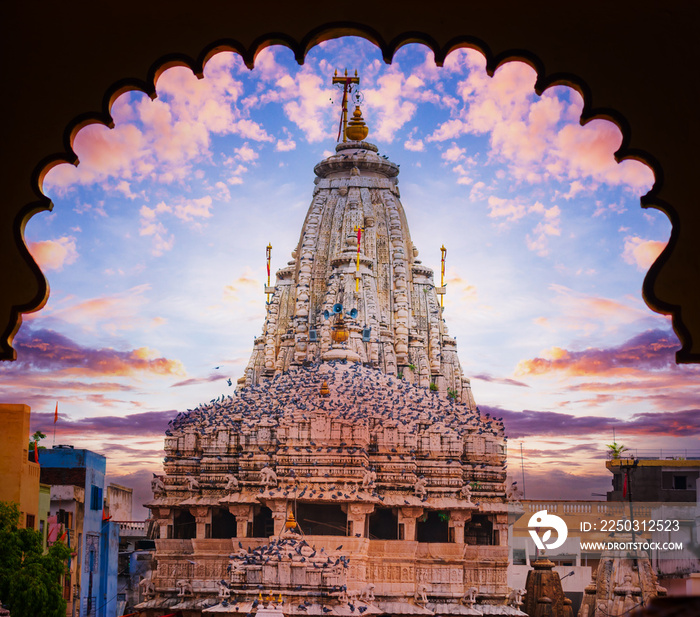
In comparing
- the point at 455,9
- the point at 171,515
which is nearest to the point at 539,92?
the point at 455,9

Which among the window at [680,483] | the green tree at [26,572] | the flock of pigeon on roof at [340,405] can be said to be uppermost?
the flock of pigeon on roof at [340,405]

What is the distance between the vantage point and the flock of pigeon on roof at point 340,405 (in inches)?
1351

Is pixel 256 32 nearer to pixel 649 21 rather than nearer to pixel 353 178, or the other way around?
pixel 649 21

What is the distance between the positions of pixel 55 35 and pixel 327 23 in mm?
1727

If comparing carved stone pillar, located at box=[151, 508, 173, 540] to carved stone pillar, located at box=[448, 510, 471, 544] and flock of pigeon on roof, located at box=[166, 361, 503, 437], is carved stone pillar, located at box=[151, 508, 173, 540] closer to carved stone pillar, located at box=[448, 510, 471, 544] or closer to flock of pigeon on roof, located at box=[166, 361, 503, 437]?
flock of pigeon on roof, located at box=[166, 361, 503, 437]

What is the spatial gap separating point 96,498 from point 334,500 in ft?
45.3

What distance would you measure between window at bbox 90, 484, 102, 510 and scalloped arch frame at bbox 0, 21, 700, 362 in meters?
34.9

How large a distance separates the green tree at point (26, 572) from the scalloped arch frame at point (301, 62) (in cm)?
1710

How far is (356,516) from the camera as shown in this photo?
31391 mm

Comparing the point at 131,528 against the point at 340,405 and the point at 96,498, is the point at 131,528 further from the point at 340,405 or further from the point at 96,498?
the point at 340,405

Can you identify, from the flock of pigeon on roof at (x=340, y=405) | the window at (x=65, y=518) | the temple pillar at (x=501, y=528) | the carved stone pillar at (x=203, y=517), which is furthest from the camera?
the window at (x=65, y=518)

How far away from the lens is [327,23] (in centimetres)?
692

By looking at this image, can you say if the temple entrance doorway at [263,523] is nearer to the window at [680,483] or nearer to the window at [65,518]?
the window at [65,518]

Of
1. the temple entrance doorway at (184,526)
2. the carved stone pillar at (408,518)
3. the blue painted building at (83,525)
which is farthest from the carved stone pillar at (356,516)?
the blue painted building at (83,525)
